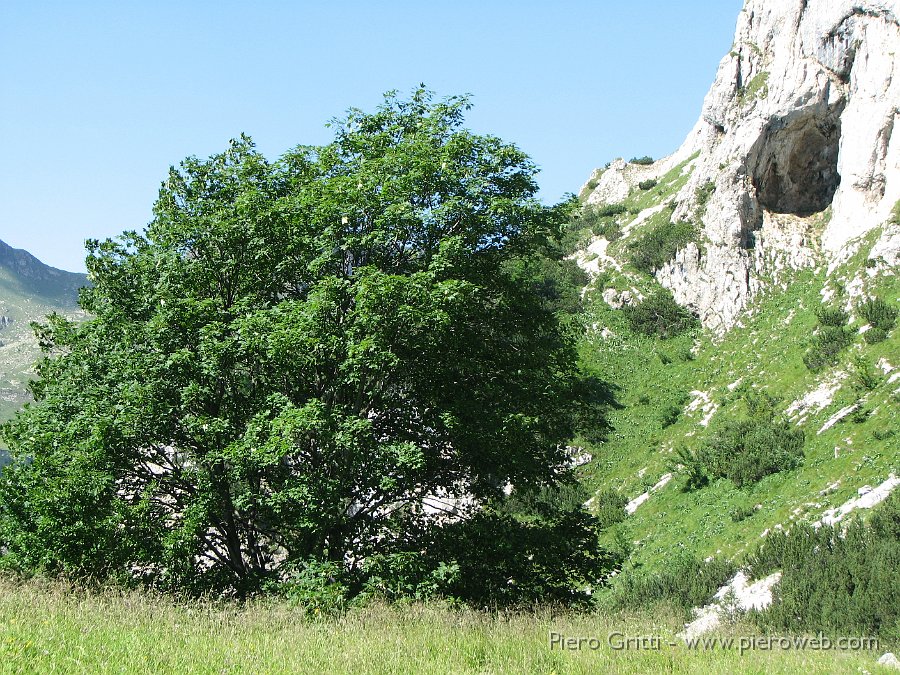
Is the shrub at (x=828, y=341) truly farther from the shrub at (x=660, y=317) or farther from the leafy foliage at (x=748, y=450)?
the shrub at (x=660, y=317)

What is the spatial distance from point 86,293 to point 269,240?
16.5 ft

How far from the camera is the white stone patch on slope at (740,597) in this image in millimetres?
18453

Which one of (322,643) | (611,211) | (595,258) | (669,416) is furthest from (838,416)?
(611,211)

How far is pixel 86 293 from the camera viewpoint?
15695mm

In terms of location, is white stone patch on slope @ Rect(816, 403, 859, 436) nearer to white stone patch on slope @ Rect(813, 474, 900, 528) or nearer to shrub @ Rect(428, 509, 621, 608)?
white stone patch on slope @ Rect(813, 474, 900, 528)

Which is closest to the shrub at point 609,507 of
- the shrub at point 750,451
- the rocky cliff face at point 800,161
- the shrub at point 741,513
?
the shrub at point 750,451

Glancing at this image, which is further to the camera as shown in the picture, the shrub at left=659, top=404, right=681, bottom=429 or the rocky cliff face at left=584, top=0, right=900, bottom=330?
the rocky cliff face at left=584, top=0, right=900, bottom=330

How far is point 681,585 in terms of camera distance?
2103 centimetres

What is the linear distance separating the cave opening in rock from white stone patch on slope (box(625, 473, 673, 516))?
22174mm

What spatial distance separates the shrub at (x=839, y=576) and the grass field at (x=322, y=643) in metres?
6.38

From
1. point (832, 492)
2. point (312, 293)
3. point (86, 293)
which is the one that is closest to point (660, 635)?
point (312, 293)

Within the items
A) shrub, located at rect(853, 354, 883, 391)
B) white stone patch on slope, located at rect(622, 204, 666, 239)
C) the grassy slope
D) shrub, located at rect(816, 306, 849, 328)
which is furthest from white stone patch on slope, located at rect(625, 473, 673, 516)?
Result: white stone patch on slope, located at rect(622, 204, 666, 239)

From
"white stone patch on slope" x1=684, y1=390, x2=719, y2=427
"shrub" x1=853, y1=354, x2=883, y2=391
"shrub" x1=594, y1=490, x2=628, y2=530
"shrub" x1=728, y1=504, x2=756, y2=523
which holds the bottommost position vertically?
"shrub" x1=594, y1=490, x2=628, y2=530

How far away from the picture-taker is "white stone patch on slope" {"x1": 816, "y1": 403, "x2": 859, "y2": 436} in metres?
25.7
